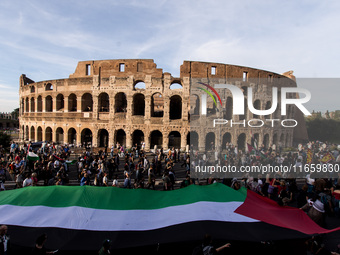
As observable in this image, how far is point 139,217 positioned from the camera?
20.0 feet

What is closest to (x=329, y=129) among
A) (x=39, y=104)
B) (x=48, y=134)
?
(x=48, y=134)

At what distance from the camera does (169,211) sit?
639cm

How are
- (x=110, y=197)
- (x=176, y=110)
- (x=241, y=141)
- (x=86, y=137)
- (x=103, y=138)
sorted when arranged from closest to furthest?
(x=110, y=197)
(x=86, y=137)
(x=103, y=138)
(x=241, y=141)
(x=176, y=110)

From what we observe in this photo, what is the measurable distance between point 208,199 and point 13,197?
6.08m

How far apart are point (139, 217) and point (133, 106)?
73.4 ft

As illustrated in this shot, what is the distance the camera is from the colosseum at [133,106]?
87.4 feet

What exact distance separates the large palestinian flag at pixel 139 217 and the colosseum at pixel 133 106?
1814 centimetres

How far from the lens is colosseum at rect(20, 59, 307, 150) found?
26.6 m

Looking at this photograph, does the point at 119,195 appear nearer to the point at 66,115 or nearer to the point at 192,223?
the point at 192,223

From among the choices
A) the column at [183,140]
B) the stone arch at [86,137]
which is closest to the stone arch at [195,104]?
the column at [183,140]

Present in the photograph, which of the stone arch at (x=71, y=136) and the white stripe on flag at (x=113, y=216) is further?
the stone arch at (x=71, y=136)

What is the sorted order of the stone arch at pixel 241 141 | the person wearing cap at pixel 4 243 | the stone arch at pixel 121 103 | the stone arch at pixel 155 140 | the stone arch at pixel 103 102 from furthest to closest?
1. the stone arch at pixel 121 103
2. the stone arch at pixel 241 141
3. the stone arch at pixel 155 140
4. the stone arch at pixel 103 102
5. the person wearing cap at pixel 4 243

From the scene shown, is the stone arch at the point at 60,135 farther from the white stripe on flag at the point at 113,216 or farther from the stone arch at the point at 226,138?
the white stripe on flag at the point at 113,216

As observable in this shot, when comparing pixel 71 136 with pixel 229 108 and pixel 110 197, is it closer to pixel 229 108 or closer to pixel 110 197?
pixel 229 108
